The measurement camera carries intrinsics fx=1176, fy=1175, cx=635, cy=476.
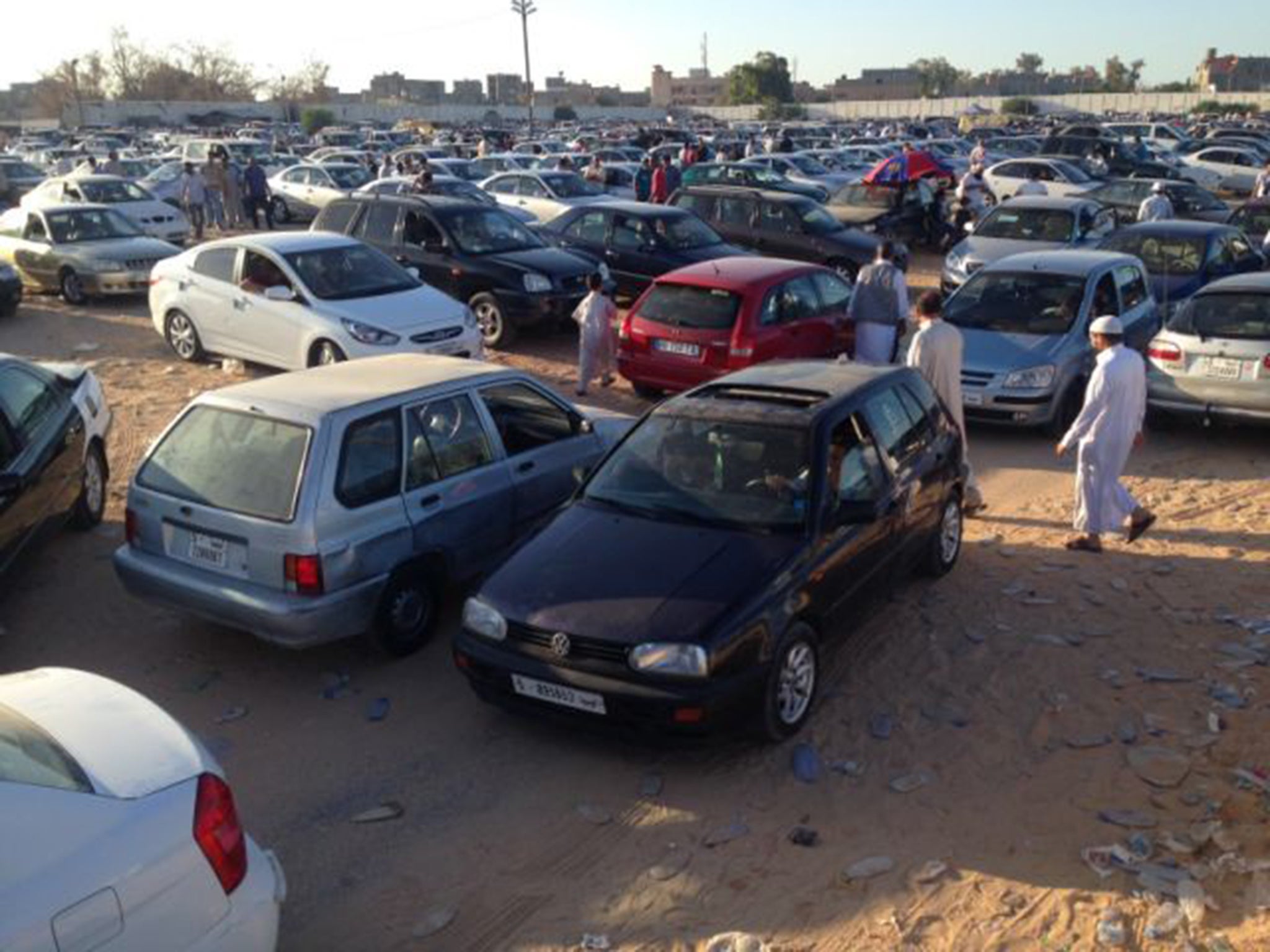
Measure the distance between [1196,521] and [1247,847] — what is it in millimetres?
4709

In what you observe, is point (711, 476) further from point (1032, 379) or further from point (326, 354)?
point (326, 354)

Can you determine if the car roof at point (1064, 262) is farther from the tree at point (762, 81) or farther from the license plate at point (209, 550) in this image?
the tree at point (762, 81)

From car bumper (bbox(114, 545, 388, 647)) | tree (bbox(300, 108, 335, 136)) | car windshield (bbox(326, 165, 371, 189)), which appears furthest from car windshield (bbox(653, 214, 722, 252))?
tree (bbox(300, 108, 335, 136))

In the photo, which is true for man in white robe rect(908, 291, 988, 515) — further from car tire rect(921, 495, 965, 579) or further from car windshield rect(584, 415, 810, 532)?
car windshield rect(584, 415, 810, 532)

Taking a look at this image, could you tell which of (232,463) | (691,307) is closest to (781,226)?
(691,307)

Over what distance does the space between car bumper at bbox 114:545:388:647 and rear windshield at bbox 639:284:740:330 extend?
5872mm

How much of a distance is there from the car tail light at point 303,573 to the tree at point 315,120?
73.0 m

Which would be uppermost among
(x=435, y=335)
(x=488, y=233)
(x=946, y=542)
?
(x=488, y=233)

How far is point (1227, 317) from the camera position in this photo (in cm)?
1074

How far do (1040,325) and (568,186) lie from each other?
566 inches

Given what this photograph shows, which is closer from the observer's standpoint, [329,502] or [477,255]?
[329,502]

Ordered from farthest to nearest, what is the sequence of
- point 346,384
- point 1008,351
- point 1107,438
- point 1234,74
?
1. point 1234,74
2. point 1008,351
3. point 1107,438
4. point 346,384

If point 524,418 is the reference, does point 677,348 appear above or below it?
below

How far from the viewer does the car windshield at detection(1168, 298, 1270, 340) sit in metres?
10.5
